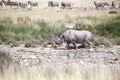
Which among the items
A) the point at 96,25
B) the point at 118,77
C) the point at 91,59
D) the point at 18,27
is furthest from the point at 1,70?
the point at 96,25

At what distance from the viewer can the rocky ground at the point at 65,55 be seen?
1229 cm

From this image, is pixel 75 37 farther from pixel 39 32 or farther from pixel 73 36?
pixel 39 32

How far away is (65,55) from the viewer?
541 inches

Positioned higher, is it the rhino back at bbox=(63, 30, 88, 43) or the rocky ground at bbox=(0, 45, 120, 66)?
the rhino back at bbox=(63, 30, 88, 43)

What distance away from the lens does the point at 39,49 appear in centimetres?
1530

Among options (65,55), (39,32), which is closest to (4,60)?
(65,55)

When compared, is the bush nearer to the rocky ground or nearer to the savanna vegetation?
the rocky ground

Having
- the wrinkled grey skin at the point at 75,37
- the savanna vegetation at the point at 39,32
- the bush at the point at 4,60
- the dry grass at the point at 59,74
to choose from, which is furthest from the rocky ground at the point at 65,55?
the dry grass at the point at 59,74

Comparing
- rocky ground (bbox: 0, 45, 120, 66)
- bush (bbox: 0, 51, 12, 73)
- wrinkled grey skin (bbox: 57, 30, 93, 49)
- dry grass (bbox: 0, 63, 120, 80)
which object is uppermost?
dry grass (bbox: 0, 63, 120, 80)

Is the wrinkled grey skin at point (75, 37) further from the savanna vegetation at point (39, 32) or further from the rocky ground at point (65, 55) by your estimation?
the savanna vegetation at point (39, 32)

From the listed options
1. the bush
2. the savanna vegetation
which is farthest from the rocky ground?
the savanna vegetation

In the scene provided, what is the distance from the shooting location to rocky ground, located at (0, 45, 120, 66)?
1229 cm

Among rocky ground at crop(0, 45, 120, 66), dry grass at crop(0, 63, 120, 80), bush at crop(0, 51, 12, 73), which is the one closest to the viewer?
dry grass at crop(0, 63, 120, 80)

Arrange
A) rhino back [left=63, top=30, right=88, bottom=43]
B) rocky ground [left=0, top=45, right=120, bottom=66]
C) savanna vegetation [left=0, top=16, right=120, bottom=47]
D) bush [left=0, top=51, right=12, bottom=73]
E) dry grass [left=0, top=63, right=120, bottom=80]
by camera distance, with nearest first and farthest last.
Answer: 1. dry grass [left=0, top=63, right=120, bottom=80]
2. bush [left=0, top=51, right=12, bottom=73]
3. rocky ground [left=0, top=45, right=120, bottom=66]
4. rhino back [left=63, top=30, right=88, bottom=43]
5. savanna vegetation [left=0, top=16, right=120, bottom=47]
